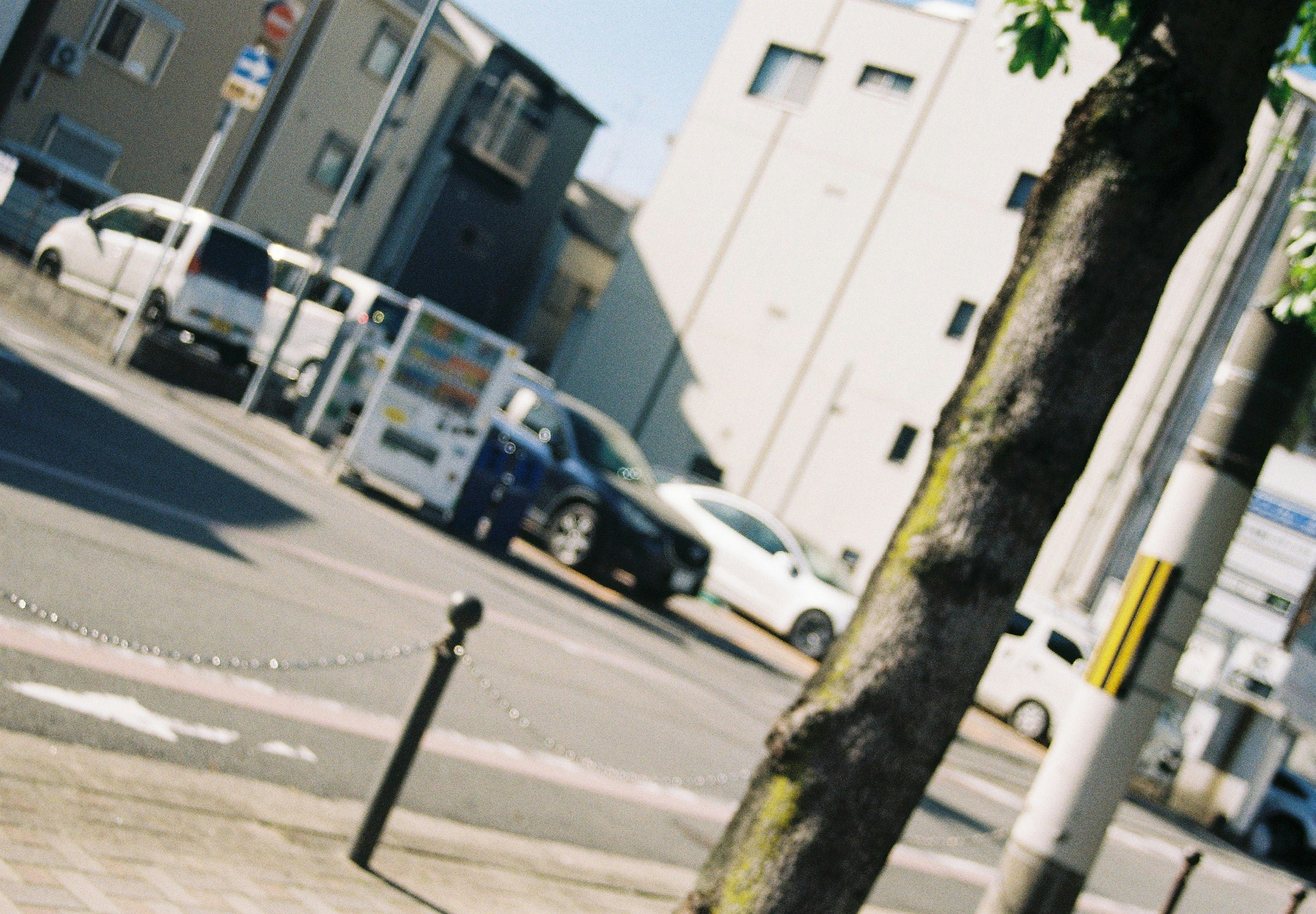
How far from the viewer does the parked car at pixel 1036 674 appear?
68.5ft

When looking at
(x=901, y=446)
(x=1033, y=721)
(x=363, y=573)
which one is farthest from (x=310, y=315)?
(x=901, y=446)

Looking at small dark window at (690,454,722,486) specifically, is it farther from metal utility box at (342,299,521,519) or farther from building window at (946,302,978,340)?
metal utility box at (342,299,521,519)

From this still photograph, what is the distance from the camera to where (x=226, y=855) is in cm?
441

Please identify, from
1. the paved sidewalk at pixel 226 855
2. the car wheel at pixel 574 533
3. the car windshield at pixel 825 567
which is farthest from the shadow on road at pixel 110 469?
the car windshield at pixel 825 567

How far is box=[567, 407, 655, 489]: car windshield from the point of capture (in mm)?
16312

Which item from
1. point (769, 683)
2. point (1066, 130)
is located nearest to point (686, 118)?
point (769, 683)

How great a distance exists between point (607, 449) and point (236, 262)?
6.14 metres

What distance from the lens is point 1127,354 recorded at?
354cm

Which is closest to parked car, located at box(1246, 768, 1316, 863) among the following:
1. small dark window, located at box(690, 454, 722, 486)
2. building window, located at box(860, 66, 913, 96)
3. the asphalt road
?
the asphalt road

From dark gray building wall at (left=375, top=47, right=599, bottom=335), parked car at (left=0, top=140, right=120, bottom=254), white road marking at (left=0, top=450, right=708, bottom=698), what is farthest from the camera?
dark gray building wall at (left=375, top=47, right=599, bottom=335)

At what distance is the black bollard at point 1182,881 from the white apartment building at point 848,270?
18.9m

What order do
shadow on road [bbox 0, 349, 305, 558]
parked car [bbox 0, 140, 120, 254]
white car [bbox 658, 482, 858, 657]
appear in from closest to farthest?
1. shadow on road [bbox 0, 349, 305, 558]
2. white car [bbox 658, 482, 858, 657]
3. parked car [bbox 0, 140, 120, 254]

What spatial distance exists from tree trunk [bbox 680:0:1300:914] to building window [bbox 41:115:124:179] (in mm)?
30962

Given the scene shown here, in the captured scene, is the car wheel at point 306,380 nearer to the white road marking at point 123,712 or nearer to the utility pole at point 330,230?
the utility pole at point 330,230
